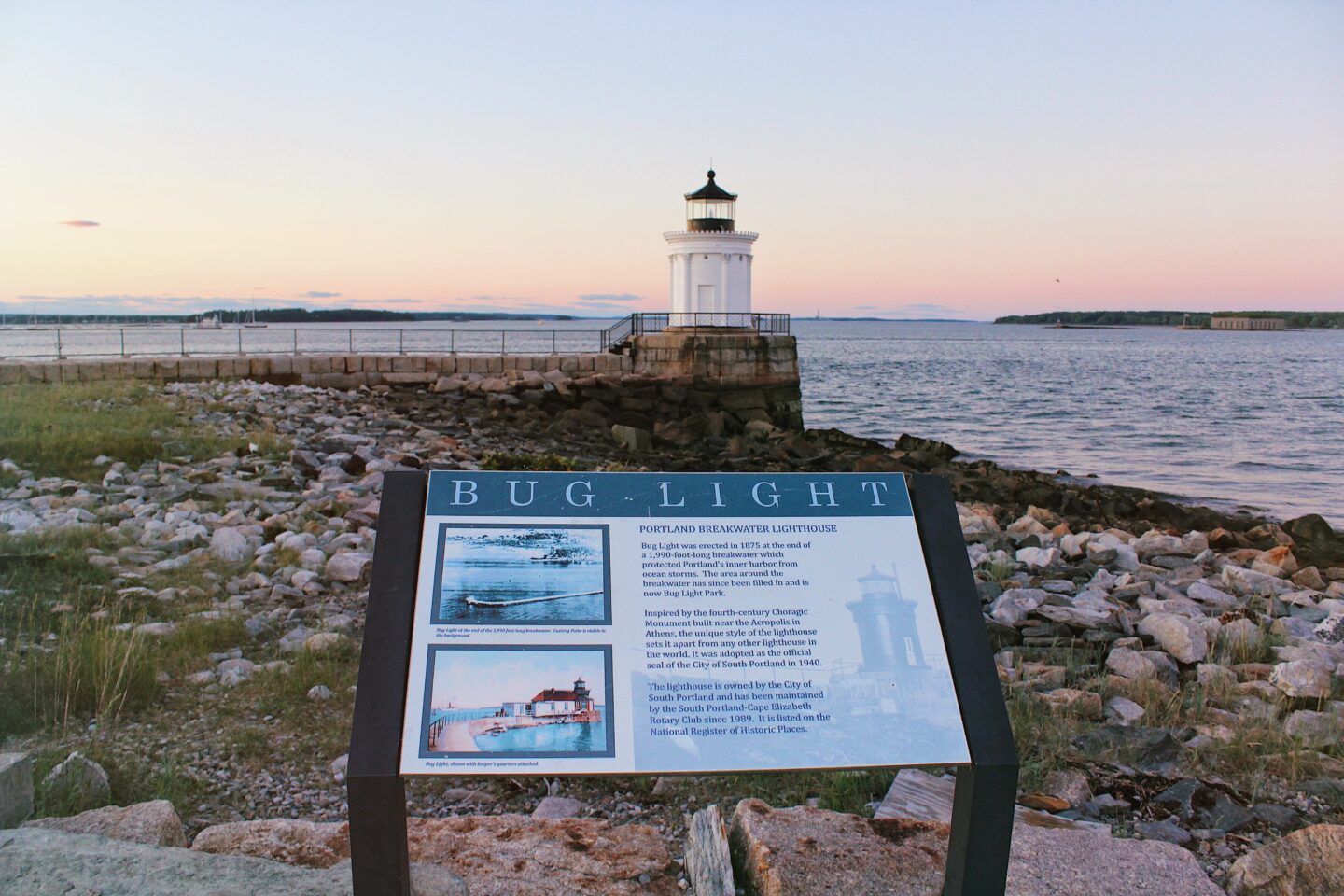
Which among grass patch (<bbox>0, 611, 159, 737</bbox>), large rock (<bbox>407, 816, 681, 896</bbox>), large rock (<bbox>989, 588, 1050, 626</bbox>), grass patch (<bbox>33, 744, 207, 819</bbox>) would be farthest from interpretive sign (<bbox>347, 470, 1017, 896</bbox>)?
large rock (<bbox>989, 588, 1050, 626</bbox>)

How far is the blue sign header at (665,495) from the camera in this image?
3.17 metres

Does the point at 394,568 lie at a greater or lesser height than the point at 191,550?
greater

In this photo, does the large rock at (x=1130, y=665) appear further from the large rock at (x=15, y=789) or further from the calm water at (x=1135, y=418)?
the calm water at (x=1135, y=418)

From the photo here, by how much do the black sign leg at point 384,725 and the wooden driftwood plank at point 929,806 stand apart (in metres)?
1.84

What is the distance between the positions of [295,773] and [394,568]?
1.99 metres

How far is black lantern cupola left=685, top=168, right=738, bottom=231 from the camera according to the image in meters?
30.9

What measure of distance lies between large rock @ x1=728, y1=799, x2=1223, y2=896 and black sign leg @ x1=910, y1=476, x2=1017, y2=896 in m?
0.29

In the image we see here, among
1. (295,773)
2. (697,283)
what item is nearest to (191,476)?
(295,773)

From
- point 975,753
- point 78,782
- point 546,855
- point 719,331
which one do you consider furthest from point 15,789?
point 719,331

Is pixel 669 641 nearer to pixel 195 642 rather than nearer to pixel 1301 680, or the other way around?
pixel 195 642

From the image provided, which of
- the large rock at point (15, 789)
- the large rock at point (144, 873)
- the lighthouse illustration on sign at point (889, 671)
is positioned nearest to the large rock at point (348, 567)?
the large rock at point (15, 789)

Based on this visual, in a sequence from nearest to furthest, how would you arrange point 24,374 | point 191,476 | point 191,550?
point 191,550 → point 191,476 → point 24,374

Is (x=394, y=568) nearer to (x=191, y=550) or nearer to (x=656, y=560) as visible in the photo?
(x=656, y=560)

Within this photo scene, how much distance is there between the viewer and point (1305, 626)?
728cm
